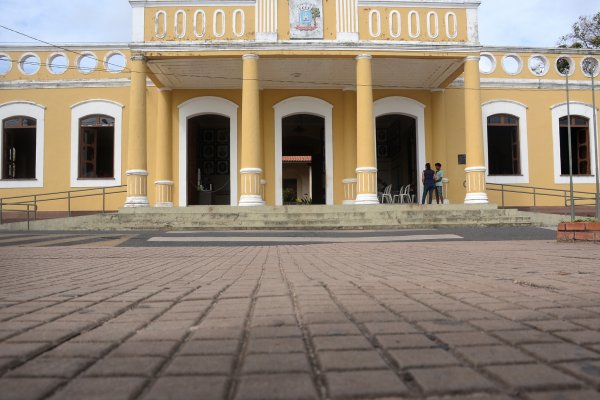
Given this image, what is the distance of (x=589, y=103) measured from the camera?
18391mm

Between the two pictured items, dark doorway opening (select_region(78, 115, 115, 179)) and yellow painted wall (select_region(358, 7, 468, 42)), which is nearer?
yellow painted wall (select_region(358, 7, 468, 42))

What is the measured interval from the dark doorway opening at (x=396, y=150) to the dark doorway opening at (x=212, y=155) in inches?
246

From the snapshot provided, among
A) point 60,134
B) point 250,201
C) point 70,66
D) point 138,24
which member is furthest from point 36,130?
point 250,201

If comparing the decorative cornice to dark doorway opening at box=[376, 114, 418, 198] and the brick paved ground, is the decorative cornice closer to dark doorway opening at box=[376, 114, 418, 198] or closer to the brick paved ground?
dark doorway opening at box=[376, 114, 418, 198]

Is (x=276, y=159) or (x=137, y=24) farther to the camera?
(x=276, y=159)

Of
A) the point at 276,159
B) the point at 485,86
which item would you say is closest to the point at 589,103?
the point at 485,86

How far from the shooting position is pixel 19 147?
696 inches

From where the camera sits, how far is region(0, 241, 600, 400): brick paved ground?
56.2 inches

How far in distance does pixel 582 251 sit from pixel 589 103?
1463 centimetres

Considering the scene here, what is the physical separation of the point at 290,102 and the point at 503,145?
7.92 meters

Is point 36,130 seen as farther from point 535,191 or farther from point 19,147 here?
point 535,191

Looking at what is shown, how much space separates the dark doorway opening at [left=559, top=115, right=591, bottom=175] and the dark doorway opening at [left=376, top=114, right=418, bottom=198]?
5397 mm

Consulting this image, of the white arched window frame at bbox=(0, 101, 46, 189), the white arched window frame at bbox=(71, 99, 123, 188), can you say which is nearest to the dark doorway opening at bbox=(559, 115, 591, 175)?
the white arched window frame at bbox=(71, 99, 123, 188)

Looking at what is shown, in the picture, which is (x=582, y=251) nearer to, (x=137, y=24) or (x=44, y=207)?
(x=137, y=24)
